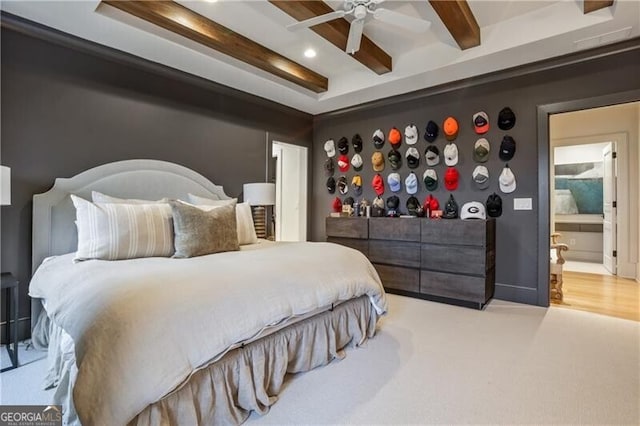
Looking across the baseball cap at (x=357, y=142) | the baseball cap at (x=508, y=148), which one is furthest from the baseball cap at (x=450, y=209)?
the baseball cap at (x=357, y=142)

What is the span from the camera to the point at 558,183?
6.80 meters

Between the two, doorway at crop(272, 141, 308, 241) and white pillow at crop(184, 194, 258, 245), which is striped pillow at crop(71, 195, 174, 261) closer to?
white pillow at crop(184, 194, 258, 245)

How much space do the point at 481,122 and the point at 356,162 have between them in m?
1.76

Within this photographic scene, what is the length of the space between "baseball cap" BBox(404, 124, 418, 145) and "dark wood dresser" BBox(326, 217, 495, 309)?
1169mm

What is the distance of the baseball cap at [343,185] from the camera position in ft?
16.5

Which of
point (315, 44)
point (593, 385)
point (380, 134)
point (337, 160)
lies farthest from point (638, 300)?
point (315, 44)

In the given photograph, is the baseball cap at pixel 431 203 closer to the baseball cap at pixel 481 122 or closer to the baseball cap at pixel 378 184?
the baseball cap at pixel 378 184

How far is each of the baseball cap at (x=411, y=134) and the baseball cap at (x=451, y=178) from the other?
2.03 ft

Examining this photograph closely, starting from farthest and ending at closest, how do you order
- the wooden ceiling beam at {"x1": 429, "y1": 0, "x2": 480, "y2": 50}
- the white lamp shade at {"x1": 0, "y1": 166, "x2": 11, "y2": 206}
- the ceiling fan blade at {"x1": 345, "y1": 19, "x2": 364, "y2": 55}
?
the wooden ceiling beam at {"x1": 429, "y1": 0, "x2": 480, "y2": 50} < the ceiling fan blade at {"x1": 345, "y1": 19, "x2": 364, "y2": 55} < the white lamp shade at {"x1": 0, "y1": 166, "x2": 11, "y2": 206}

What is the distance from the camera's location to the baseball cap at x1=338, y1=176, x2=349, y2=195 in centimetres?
503

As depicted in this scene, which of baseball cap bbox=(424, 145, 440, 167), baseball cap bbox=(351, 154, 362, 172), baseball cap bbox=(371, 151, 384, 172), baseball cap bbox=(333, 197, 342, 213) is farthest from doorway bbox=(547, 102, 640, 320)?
baseball cap bbox=(333, 197, 342, 213)

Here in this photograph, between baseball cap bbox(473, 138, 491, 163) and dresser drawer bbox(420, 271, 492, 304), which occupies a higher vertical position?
baseball cap bbox(473, 138, 491, 163)

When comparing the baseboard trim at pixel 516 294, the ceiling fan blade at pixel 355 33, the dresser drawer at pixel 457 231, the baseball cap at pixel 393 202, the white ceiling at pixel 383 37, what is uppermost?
the white ceiling at pixel 383 37

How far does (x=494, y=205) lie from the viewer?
12.3 ft
